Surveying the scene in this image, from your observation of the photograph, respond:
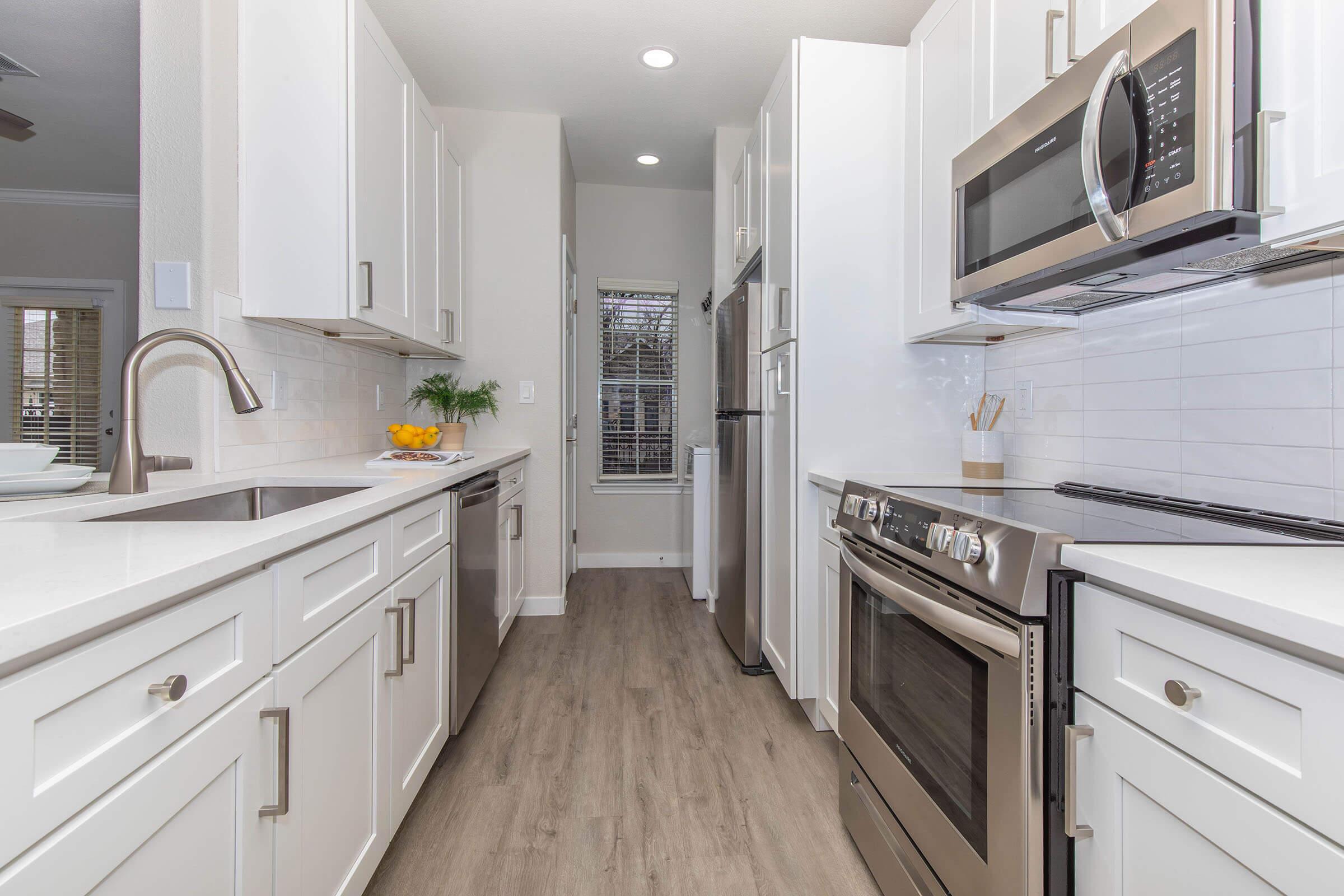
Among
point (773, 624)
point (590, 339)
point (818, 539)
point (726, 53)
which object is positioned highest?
point (726, 53)

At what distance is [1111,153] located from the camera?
1153 millimetres

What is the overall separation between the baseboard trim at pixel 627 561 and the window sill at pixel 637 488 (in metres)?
0.44

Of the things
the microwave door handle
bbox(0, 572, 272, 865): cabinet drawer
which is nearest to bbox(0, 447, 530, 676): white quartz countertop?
bbox(0, 572, 272, 865): cabinet drawer

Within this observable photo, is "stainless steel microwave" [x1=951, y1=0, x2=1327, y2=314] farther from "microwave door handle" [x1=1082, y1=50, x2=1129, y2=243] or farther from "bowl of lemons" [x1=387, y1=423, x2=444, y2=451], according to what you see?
"bowl of lemons" [x1=387, y1=423, x2=444, y2=451]

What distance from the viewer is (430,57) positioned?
290 centimetres

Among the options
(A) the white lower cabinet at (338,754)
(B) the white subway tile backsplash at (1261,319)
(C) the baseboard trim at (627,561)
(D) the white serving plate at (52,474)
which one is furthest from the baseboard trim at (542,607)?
(B) the white subway tile backsplash at (1261,319)

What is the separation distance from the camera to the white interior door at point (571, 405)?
362 centimetres

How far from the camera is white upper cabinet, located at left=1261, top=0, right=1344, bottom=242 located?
0.86m

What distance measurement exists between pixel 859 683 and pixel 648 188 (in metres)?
3.92

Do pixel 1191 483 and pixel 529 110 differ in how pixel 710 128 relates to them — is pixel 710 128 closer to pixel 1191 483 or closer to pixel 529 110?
pixel 529 110

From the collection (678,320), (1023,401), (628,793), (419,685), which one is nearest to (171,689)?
(419,685)

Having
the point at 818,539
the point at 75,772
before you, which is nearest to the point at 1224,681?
the point at 75,772

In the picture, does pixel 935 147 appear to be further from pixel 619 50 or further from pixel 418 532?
pixel 418 532

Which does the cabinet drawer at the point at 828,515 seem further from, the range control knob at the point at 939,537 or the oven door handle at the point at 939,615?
the range control knob at the point at 939,537
